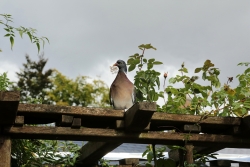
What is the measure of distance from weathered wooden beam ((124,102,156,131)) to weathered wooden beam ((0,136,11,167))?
1115mm

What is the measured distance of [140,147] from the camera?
1016 centimetres

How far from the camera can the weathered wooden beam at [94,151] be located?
5305mm

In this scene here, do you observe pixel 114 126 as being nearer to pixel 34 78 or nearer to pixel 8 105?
pixel 8 105

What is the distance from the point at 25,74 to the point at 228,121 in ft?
104

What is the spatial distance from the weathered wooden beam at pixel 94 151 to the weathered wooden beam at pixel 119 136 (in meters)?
0.54

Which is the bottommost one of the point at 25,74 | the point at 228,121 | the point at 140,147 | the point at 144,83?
the point at 140,147

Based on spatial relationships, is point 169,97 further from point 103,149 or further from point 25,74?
point 25,74

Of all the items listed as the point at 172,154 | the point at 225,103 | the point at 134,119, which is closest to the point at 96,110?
the point at 134,119

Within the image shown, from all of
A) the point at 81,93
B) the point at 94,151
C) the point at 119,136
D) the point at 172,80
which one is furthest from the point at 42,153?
the point at 81,93

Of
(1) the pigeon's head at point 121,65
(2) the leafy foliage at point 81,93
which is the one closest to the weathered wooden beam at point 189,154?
(1) the pigeon's head at point 121,65

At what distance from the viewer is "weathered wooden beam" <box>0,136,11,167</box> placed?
4.16 m

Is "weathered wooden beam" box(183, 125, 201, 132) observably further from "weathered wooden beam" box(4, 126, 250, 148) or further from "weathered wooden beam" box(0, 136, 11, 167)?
"weathered wooden beam" box(0, 136, 11, 167)

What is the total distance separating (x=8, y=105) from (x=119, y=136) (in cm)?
118

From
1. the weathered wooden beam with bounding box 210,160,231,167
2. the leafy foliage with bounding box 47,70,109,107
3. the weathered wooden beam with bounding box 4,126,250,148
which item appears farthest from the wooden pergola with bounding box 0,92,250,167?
the leafy foliage with bounding box 47,70,109,107
